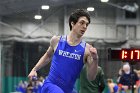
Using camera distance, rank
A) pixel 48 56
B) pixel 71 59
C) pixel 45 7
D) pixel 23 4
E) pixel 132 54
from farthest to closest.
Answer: pixel 45 7, pixel 23 4, pixel 132 54, pixel 48 56, pixel 71 59

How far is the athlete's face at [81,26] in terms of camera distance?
16.9 ft

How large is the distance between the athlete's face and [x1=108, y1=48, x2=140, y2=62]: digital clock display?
3.95 metres

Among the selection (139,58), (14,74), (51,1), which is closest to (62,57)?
(139,58)

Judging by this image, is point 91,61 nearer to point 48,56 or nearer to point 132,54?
point 48,56

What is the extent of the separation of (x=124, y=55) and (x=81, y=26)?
169 inches

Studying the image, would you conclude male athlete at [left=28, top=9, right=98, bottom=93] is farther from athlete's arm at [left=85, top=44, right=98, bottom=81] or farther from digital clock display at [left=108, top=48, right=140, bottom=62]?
digital clock display at [left=108, top=48, right=140, bottom=62]

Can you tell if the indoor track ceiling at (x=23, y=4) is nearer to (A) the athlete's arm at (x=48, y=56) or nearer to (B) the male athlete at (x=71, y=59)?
(A) the athlete's arm at (x=48, y=56)

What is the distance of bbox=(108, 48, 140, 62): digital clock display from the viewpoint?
9223 millimetres

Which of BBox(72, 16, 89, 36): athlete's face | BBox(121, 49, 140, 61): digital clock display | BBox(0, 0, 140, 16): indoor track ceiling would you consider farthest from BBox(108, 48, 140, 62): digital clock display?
BBox(0, 0, 140, 16): indoor track ceiling

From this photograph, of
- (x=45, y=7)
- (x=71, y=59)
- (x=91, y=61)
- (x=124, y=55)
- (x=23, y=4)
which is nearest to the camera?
(x=91, y=61)

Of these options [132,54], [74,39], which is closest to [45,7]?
[132,54]

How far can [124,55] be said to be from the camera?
368 inches

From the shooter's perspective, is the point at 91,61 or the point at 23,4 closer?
the point at 91,61

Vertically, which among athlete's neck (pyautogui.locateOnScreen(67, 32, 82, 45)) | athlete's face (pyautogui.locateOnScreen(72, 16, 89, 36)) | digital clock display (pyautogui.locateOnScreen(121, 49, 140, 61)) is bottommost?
digital clock display (pyautogui.locateOnScreen(121, 49, 140, 61))
